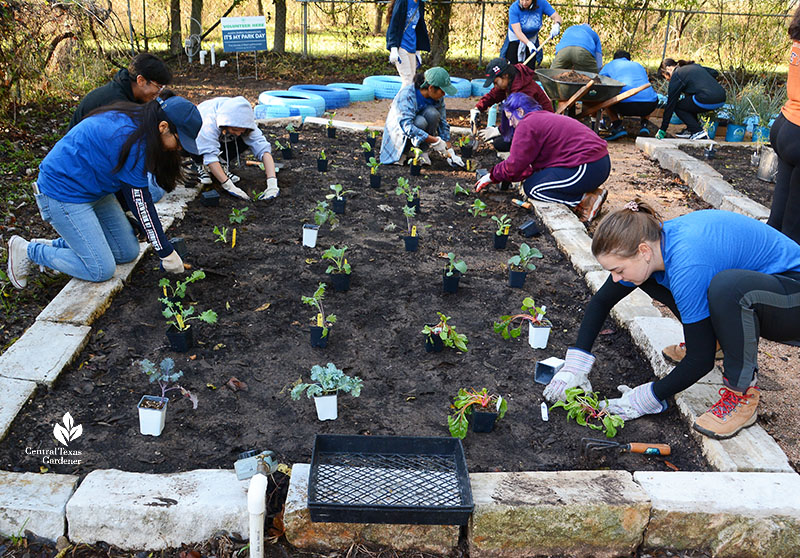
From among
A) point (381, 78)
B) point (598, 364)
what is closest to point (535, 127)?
point (598, 364)

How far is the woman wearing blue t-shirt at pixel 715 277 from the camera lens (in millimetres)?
2371

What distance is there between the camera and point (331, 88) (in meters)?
9.45

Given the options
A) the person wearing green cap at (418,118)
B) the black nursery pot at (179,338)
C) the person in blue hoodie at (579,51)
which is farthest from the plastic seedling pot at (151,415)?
the person in blue hoodie at (579,51)

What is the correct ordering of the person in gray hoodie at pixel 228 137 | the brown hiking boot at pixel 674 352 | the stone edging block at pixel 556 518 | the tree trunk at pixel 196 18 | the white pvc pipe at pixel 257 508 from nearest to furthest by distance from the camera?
the white pvc pipe at pixel 257 508
the stone edging block at pixel 556 518
the brown hiking boot at pixel 674 352
the person in gray hoodie at pixel 228 137
the tree trunk at pixel 196 18

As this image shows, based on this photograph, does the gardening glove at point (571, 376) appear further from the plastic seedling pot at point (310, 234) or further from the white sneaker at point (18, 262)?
the white sneaker at point (18, 262)

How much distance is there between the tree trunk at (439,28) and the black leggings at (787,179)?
9392 millimetres

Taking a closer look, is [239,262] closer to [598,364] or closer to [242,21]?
[598,364]

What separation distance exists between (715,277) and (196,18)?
12.7 meters

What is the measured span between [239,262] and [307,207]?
1099 millimetres

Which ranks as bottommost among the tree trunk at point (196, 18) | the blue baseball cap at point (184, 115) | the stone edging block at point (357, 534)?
the stone edging block at point (357, 534)

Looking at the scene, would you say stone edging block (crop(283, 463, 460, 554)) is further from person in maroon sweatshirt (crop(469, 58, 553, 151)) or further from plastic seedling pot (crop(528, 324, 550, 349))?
person in maroon sweatshirt (crop(469, 58, 553, 151))

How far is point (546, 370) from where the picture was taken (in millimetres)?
2975

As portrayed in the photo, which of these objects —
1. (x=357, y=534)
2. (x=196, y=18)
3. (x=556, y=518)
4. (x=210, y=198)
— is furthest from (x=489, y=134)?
(x=196, y=18)

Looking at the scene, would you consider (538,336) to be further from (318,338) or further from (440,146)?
(440,146)
